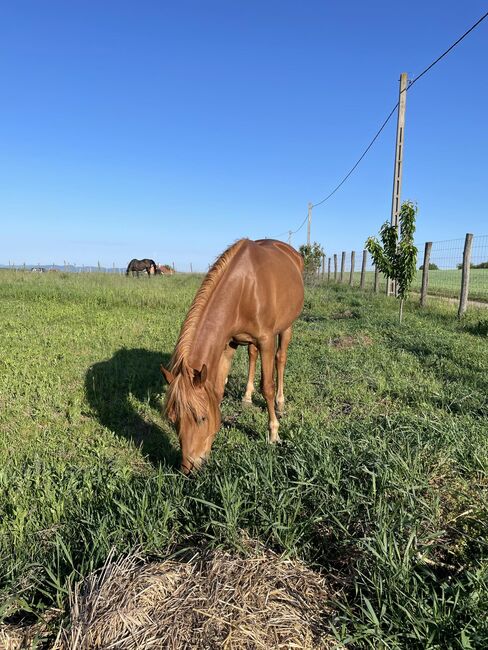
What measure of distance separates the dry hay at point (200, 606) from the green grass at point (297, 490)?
10 centimetres

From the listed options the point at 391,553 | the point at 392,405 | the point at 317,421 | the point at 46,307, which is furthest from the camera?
the point at 46,307

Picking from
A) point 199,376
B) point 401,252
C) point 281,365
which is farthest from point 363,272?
point 199,376

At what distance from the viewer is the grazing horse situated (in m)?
2.72

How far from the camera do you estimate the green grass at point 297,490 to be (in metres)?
1.48

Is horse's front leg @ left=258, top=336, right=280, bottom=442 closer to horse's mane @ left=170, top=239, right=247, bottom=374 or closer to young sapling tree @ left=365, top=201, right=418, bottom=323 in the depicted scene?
horse's mane @ left=170, top=239, right=247, bottom=374

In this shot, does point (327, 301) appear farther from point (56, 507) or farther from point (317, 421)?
point (56, 507)

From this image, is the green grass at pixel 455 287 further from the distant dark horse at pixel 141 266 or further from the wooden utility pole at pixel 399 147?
the distant dark horse at pixel 141 266

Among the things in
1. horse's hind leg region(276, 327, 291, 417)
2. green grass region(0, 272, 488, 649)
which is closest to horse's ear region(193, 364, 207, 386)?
green grass region(0, 272, 488, 649)

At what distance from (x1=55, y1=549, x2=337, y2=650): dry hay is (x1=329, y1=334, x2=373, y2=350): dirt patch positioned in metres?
5.54

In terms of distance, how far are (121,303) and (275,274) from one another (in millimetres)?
8096

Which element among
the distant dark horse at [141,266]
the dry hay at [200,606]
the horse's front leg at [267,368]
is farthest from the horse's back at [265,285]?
the distant dark horse at [141,266]

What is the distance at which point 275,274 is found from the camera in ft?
14.8

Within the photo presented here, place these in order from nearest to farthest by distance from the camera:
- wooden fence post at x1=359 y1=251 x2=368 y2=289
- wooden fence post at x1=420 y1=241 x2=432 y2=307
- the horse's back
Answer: the horse's back < wooden fence post at x1=420 y1=241 x2=432 y2=307 < wooden fence post at x1=359 y1=251 x2=368 y2=289

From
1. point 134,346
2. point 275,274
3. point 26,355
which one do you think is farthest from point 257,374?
point 26,355
